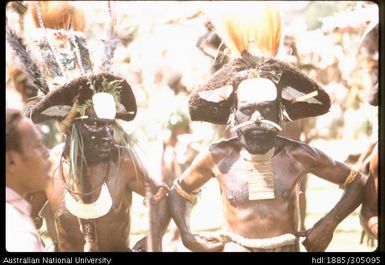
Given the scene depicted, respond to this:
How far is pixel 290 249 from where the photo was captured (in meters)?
4.36

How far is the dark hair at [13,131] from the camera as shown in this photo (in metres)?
4.27

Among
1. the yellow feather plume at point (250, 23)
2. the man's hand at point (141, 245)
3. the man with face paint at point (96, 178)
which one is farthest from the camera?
the man's hand at point (141, 245)

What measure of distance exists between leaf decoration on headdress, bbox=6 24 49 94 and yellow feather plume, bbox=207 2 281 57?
3.44ft

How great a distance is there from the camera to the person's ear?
427 centimetres

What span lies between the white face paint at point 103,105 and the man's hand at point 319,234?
1368mm

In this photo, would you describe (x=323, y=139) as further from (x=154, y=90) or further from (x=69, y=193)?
(x=69, y=193)

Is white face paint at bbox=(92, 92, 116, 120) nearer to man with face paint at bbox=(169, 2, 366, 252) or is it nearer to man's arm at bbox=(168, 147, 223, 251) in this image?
man with face paint at bbox=(169, 2, 366, 252)

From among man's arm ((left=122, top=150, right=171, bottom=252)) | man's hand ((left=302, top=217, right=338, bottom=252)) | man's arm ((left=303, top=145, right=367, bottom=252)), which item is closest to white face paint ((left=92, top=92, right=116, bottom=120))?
man's arm ((left=122, top=150, right=171, bottom=252))

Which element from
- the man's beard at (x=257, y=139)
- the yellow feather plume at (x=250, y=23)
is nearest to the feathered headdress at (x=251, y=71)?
the yellow feather plume at (x=250, y=23)

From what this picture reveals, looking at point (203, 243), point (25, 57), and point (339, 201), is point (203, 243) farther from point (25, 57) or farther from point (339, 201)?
point (25, 57)

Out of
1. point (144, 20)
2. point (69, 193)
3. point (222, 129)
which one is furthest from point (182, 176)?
point (144, 20)

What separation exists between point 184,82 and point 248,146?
20.9 inches

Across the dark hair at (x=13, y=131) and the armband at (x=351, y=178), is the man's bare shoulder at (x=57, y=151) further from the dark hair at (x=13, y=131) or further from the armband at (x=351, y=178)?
the armband at (x=351, y=178)

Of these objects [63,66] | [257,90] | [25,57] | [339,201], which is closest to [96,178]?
[63,66]
